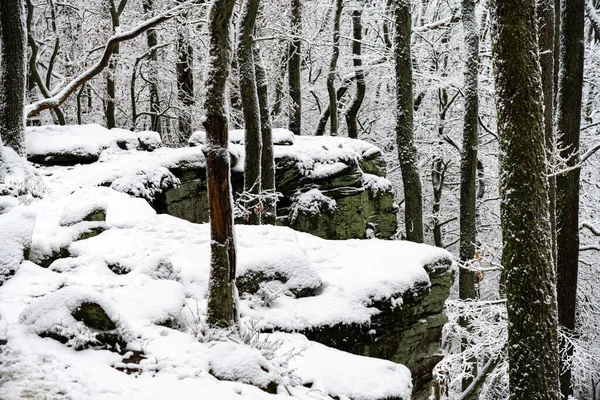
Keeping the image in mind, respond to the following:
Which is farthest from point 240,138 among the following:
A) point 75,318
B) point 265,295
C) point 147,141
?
point 75,318

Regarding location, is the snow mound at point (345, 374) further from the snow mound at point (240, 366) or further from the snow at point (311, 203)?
the snow at point (311, 203)

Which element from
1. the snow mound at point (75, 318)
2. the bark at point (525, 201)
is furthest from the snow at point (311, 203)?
the snow mound at point (75, 318)

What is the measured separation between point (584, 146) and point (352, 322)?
1081 cm

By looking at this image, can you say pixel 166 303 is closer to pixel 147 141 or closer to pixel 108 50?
pixel 108 50

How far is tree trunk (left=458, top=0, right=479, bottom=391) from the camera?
10.5m

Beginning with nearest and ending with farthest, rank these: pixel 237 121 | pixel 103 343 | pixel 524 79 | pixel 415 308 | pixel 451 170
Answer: pixel 103 343, pixel 524 79, pixel 415 308, pixel 237 121, pixel 451 170

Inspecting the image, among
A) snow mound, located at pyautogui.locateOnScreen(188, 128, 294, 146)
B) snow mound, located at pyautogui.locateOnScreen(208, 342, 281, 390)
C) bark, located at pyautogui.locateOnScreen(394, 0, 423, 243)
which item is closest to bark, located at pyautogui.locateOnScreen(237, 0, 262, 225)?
bark, located at pyautogui.locateOnScreen(394, 0, 423, 243)

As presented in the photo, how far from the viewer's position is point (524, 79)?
4434 mm

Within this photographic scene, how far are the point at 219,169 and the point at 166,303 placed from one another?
1620mm

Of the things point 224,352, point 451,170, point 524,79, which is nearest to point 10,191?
point 224,352

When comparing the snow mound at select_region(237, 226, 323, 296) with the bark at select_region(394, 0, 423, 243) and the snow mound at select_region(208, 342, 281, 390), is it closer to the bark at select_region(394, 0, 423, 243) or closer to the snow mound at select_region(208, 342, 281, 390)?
the snow mound at select_region(208, 342, 281, 390)

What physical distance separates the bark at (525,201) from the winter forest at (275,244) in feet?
0.06

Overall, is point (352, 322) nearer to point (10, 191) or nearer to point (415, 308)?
point (415, 308)

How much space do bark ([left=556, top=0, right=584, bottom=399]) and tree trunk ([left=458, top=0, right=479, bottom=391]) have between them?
1.72 metres
